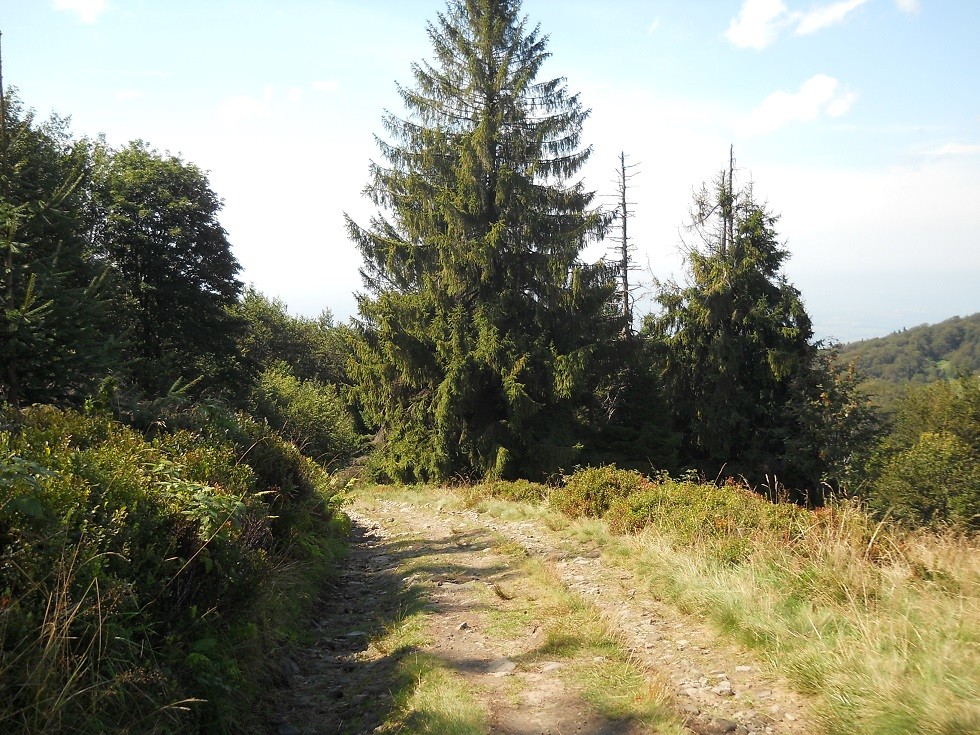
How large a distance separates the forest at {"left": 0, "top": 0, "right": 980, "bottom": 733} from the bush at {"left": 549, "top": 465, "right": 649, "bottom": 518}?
212 mm

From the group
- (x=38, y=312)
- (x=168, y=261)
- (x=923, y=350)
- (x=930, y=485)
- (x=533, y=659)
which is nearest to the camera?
(x=533, y=659)

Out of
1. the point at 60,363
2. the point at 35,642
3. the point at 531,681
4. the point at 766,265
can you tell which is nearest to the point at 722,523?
the point at 531,681

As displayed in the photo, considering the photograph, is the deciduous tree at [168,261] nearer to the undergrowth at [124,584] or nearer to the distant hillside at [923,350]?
the undergrowth at [124,584]

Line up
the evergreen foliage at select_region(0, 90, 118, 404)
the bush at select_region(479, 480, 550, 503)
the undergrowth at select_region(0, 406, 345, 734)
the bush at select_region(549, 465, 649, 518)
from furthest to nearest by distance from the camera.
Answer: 1. the bush at select_region(479, 480, 550, 503)
2. the bush at select_region(549, 465, 649, 518)
3. the evergreen foliage at select_region(0, 90, 118, 404)
4. the undergrowth at select_region(0, 406, 345, 734)

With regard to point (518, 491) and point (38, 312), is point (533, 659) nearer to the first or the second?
point (518, 491)

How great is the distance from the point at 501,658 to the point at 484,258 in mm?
15523

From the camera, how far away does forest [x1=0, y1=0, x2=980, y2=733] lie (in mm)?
3713

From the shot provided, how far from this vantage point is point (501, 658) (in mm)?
5023

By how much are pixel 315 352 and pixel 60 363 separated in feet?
118

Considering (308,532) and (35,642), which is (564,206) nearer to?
(308,532)

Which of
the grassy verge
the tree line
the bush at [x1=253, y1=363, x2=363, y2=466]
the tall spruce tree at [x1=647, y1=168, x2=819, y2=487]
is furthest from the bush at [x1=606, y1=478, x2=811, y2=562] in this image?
the tall spruce tree at [x1=647, y1=168, x2=819, y2=487]

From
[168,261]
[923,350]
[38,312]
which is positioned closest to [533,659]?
[38,312]

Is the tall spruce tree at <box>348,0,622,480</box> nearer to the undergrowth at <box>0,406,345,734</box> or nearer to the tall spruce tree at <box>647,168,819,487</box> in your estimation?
the tall spruce tree at <box>647,168,819,487</box>

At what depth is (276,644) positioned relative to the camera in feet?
17.6
